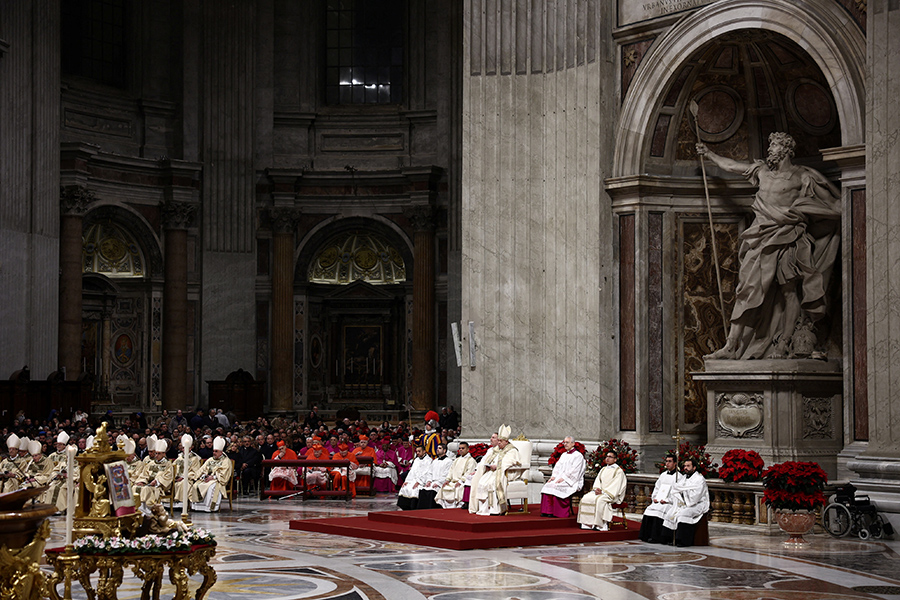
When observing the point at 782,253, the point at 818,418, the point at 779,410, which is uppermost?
the point at 782,253

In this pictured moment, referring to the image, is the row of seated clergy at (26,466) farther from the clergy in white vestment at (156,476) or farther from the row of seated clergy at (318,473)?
the row of seated clergy at (318,473)

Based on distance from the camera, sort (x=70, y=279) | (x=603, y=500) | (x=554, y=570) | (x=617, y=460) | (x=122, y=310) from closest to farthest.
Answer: (x=554, y=570)
(x=603, y=500)
(x=617, y=460)
(x=70, y=279)
(x=122, y=310)

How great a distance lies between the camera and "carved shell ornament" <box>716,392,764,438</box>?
1532 cm

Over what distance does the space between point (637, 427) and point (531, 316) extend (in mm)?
2208

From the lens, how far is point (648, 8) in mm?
16922

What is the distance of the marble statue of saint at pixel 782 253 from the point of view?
49.9ft

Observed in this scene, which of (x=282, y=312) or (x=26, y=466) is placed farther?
(x=282, y=312)

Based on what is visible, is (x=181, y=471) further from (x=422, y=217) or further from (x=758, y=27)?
(x=422, y=217)

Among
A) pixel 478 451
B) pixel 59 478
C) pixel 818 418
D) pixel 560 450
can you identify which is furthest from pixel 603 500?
pixel 59 478

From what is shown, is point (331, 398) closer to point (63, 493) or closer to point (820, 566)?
point (63, 493)

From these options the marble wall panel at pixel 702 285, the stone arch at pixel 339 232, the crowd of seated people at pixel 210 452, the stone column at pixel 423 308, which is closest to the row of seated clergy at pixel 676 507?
the marble wall panel at pixel 702 285

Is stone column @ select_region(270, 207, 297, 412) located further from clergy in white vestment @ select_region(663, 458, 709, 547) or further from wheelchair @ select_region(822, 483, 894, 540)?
wheelchair @ select_region(822, 483, 894, 540)

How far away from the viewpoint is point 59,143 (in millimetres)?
27688

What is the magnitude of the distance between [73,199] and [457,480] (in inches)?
604
